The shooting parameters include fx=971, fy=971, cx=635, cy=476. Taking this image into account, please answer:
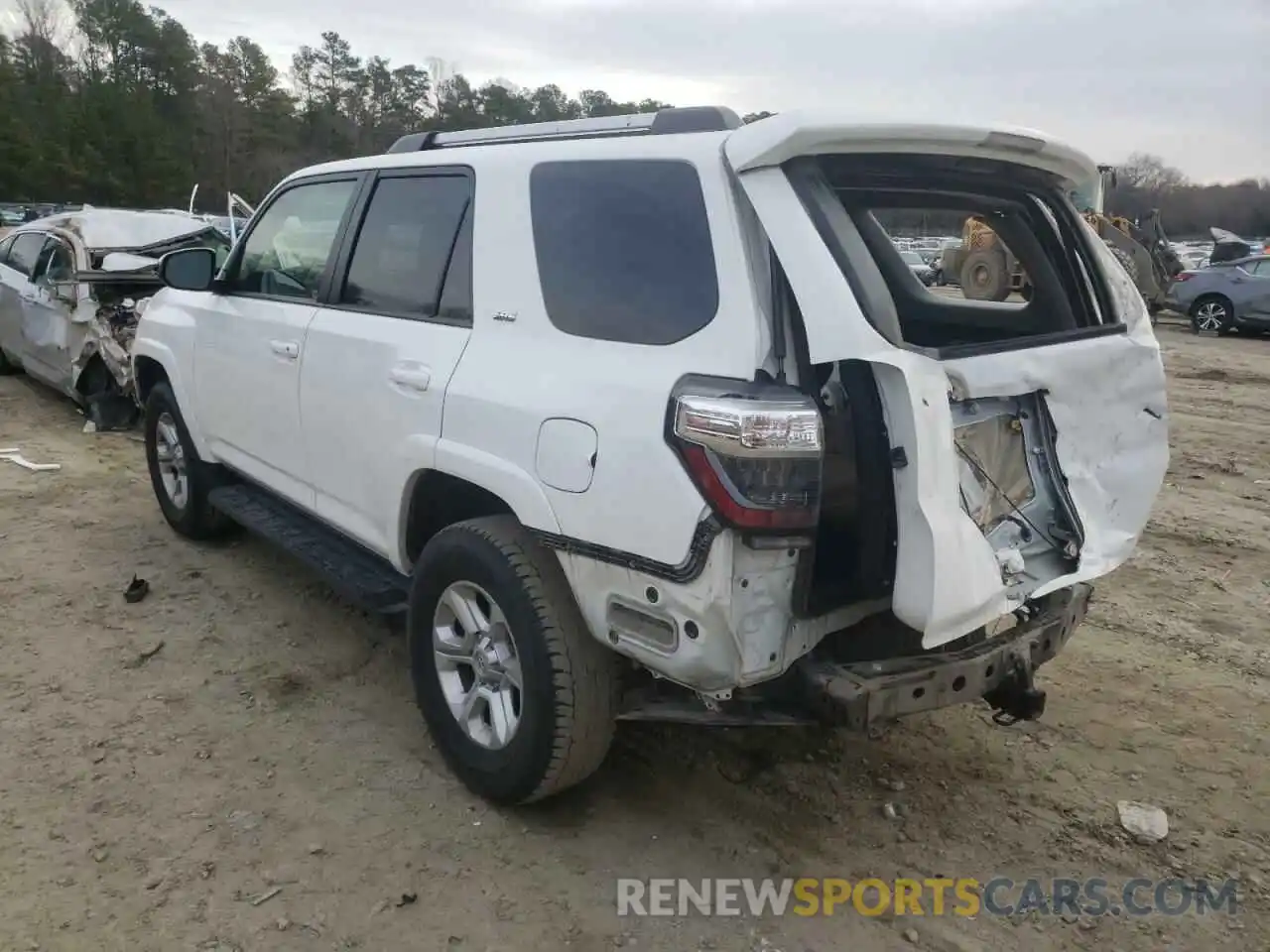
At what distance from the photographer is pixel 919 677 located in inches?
98.2

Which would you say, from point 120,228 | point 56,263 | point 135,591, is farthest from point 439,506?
point 120,228

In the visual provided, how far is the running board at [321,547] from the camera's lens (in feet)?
11.7

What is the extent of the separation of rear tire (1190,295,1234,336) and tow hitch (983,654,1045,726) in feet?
A: 59.0

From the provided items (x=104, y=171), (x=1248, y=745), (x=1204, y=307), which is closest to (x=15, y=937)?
(x=1248, y=745)

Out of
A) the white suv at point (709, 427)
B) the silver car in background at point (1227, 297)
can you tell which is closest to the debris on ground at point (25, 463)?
the white suv at point (709, 427)

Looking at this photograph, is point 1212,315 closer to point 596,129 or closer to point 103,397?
point 103,397

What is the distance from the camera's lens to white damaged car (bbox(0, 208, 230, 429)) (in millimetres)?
7980

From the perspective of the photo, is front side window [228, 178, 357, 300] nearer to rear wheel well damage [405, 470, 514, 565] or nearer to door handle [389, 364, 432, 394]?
door handle [389, 364, 432, 394]

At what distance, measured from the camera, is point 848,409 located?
241 centimetres

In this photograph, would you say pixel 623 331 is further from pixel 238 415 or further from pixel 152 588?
pixel 152 588

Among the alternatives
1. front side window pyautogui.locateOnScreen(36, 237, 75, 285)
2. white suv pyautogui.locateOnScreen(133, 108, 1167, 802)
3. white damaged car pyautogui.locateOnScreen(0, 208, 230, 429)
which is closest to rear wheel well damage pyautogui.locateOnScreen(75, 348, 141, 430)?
white damaged car pyautogui.locateOnScreen(0, 208, 230, 429)

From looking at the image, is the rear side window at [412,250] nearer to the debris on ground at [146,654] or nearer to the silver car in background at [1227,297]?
the debris on ground at [146,654]

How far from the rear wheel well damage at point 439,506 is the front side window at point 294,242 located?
1126 millimetres

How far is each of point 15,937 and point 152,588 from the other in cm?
249
